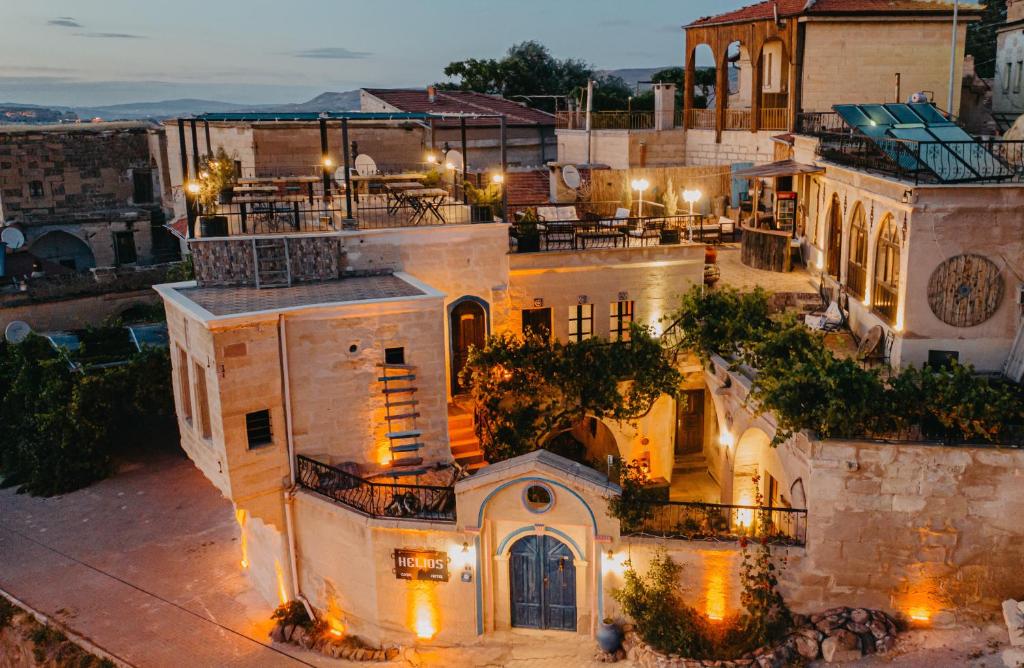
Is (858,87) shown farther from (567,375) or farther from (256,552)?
(256,552)

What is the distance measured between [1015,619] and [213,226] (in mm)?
16204

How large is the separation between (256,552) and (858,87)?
21.0 metres

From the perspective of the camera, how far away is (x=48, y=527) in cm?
2297

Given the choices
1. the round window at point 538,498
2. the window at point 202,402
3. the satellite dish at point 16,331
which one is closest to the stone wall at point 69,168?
the satellite dish at point 16,331

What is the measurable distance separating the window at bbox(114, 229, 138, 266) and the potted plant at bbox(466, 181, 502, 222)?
24072 mm

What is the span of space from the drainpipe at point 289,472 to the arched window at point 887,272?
11.4 m

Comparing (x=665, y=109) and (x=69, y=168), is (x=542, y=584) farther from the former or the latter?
(x=69, y=168)

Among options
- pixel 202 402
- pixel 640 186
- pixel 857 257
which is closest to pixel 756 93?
pixel 640 186

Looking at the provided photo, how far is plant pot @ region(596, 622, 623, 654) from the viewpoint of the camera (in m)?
16.3

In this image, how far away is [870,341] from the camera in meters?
18.4

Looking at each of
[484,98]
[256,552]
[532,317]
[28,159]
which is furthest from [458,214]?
[28,159]

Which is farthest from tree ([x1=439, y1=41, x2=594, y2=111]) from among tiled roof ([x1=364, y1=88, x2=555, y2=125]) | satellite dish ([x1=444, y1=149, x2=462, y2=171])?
satellite dish ([x1=444, y1=149, x2=462, y2=171])

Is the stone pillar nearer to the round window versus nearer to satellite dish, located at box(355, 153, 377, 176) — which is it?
satellite dish, located at box(355, 153, 377, 176)

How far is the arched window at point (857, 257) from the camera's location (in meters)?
19.9
